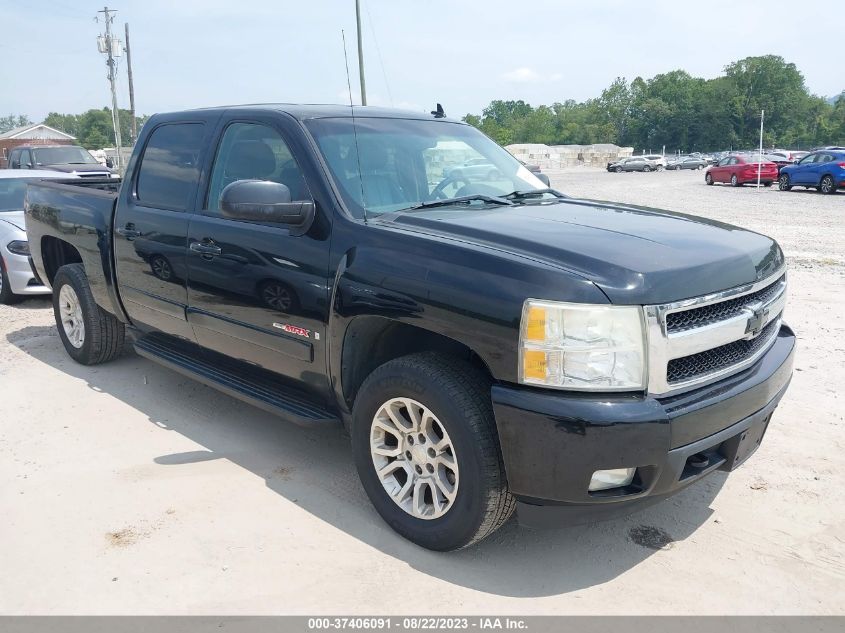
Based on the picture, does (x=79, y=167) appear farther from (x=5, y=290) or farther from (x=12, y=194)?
(x=5, y=290)

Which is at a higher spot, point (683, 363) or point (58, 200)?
point (58, 200)

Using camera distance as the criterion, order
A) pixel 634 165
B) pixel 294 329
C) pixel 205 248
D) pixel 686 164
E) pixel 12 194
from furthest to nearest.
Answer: pixel 686 164, pixel 634 165, pixel 12 194, pixel 205 248, pixel 294 329

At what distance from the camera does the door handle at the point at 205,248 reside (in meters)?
4.05

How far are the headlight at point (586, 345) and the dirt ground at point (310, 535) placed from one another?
0.92 m

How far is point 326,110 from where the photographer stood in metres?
4.12

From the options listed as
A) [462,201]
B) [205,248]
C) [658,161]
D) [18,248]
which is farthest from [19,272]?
[658,161]

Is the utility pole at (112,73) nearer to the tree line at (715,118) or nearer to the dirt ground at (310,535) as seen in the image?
the dirt ground at (310,535)

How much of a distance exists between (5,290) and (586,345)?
304 inches

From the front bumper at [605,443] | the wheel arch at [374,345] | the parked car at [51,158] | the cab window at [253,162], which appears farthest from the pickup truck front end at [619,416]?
the parked car at [51,158]

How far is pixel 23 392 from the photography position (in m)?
5.33

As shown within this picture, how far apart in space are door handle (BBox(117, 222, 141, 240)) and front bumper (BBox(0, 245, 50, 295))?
3.89 m

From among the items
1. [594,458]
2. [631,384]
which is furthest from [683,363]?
[594,458]

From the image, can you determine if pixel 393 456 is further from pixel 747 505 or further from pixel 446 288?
pixel 747 505
